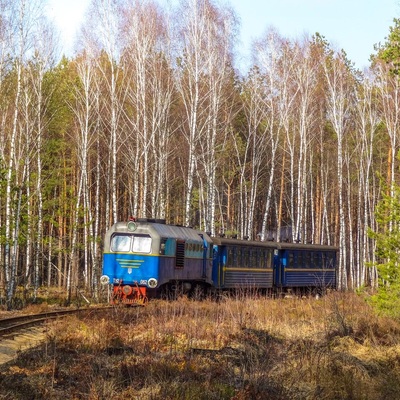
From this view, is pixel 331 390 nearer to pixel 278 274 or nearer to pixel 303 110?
pixel 278 274

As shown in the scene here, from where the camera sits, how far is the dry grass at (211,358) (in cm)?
829

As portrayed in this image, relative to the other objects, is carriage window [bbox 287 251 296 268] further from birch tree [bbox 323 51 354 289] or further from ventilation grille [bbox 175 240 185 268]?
ventilation grille [bbox 175 240 185 268]

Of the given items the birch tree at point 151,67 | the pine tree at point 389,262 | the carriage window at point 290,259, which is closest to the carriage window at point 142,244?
the birch tree at point 151,67

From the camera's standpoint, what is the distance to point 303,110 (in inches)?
1312

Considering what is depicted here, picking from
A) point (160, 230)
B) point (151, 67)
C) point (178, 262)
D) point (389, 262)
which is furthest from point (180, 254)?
point (151, 67)

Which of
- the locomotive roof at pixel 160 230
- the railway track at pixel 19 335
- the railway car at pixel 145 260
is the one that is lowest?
the railway track at pixel 19 335

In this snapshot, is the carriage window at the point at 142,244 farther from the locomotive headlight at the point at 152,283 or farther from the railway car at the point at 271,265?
the railway car at the point at 271,265

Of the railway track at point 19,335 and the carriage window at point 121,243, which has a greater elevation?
the carriage window at point 121,243

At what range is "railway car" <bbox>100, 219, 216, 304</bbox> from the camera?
19.5 m

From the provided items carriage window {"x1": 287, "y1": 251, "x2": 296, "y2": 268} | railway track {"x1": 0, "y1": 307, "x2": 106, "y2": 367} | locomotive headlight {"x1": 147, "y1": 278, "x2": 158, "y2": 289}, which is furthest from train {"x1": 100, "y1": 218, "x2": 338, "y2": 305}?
railway track {"x1": 0, "y1": 307, "x2": 106, "y2": 367}

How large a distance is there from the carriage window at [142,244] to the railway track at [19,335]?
398cm

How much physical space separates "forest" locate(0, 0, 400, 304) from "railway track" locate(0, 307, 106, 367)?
472 cm

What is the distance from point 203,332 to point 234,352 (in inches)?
70.6

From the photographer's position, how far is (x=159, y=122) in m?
26.8
